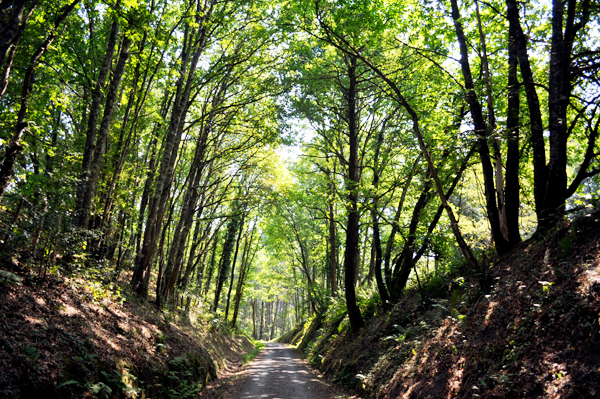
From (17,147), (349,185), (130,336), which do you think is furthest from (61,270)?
(349,185)

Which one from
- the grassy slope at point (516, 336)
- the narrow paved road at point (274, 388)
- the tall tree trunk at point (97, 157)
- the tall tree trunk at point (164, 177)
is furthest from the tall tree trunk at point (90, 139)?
the grassy slope at point (516, 336)

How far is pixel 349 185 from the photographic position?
1149cm

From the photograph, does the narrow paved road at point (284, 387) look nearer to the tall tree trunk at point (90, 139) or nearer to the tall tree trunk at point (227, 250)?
the tall tree trunk at point (90, 139)

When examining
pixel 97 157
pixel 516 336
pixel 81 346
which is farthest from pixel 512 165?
pixel 97 157

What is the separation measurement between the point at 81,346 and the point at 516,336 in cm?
667

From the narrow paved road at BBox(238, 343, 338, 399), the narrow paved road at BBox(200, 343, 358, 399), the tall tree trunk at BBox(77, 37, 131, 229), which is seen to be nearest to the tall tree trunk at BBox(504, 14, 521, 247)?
the narrow paved road at BBox(200, 343, 358, 399)

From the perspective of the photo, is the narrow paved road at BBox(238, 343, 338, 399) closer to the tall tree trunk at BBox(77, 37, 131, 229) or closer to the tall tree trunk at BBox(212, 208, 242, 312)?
the tall tree trunk at BBox(77, 37, 131, 229)

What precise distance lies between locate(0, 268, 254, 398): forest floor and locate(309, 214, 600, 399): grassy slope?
4.82 m

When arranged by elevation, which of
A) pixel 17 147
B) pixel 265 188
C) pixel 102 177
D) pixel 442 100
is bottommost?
pixel 17 147

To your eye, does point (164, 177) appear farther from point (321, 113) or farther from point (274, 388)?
point (321, 113)

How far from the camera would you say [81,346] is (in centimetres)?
539

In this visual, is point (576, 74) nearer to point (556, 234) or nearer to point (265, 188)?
point (556, 234)

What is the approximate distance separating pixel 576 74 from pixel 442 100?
3924 mm

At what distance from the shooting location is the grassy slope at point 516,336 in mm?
3988
